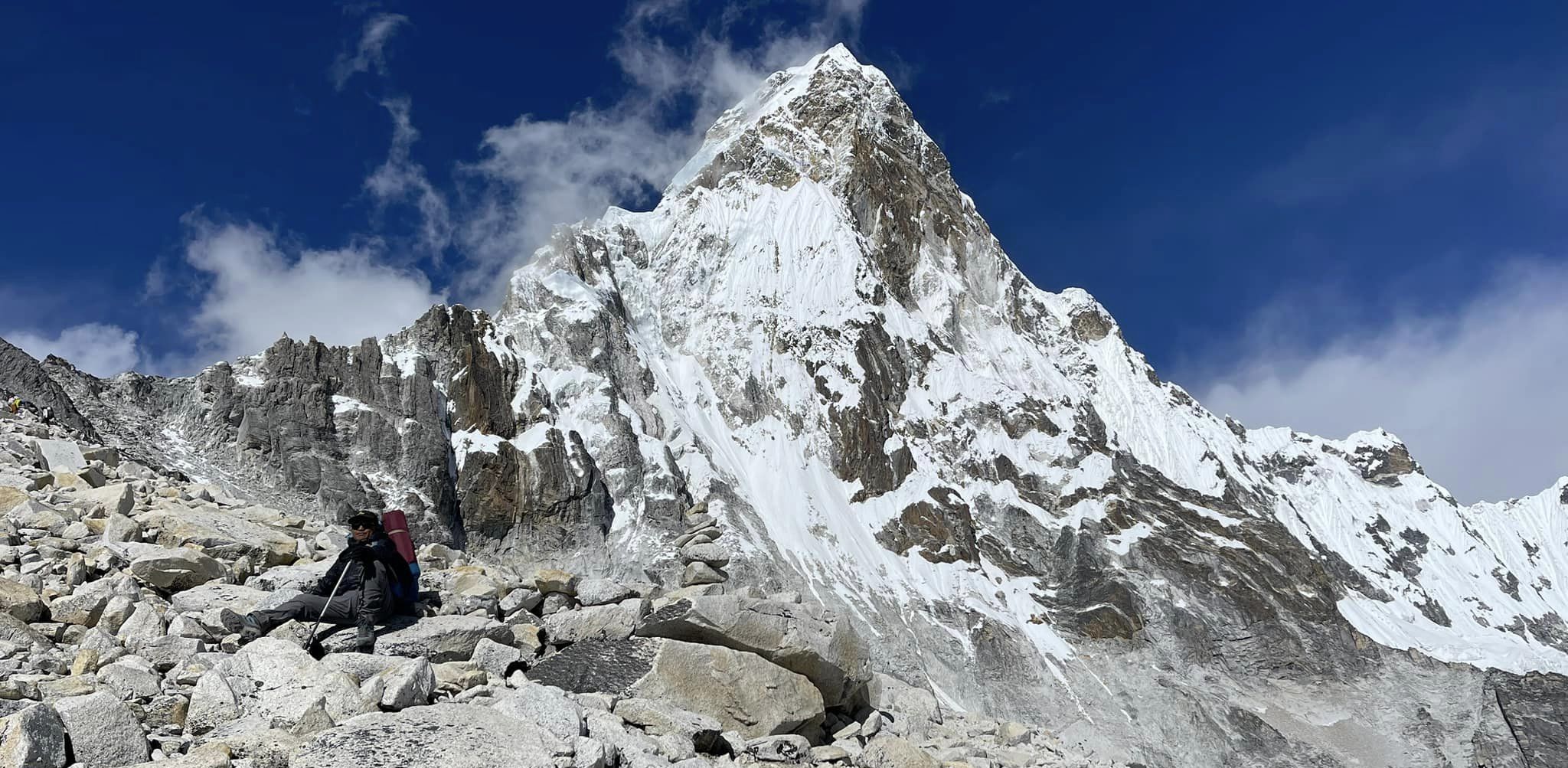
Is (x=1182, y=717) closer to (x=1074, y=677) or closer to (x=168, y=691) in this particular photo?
(x=1074, y=677)

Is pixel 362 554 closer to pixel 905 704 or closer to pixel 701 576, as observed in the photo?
pixel 701 576

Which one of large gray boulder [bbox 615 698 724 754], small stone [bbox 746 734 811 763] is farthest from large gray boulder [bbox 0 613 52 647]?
small stone [bbox 746 734 811 763]

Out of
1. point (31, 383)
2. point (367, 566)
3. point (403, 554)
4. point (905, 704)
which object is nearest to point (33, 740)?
point (367, 566)

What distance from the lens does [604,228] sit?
158500 mm

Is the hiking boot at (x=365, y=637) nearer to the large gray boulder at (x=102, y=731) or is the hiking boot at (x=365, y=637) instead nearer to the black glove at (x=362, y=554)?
the black glove at (x=362, y=554)

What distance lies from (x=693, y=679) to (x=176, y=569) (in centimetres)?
599

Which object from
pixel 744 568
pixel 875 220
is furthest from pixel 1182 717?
pixel 875 220

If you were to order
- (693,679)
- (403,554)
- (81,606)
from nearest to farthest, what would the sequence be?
(81,606) < (693,679) < (403,554)

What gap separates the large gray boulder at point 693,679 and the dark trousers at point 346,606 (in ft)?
5.87

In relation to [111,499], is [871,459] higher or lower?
higher

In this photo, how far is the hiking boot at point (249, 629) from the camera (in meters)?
9.51

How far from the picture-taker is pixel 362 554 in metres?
10.6

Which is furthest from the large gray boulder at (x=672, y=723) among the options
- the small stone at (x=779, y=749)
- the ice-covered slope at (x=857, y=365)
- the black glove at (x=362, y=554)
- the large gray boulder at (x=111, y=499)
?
the ice-covered slope at (x=857, y=365)

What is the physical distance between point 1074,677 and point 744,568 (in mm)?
41844
